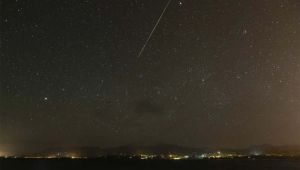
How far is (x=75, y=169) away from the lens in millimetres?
101375

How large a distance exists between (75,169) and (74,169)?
30 centimetres

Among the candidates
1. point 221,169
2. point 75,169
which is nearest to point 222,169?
point 221,169

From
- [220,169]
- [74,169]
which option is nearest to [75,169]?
[74,169]

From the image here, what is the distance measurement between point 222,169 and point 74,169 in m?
43.5

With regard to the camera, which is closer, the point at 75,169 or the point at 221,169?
the point at 75,169

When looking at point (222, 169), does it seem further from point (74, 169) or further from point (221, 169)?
point (74, 169)

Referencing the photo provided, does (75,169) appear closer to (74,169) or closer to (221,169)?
(74,169)

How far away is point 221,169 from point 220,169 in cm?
32

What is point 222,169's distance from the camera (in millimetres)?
107938

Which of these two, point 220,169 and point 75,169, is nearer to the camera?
point 75,169

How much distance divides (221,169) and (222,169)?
303 millimetres

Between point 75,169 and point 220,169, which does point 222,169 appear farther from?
point 75,169

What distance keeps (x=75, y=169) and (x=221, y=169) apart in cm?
4294

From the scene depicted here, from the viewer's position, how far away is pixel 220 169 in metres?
108
